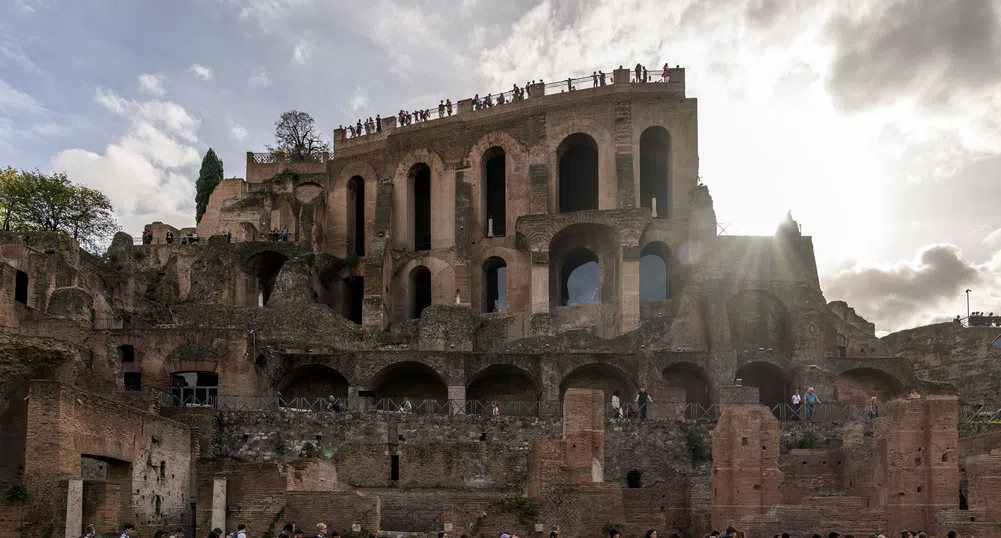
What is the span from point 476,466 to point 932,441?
13.5m

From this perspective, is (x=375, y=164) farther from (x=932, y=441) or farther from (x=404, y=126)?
(x=932, y=441)

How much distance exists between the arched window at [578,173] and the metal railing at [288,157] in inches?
665

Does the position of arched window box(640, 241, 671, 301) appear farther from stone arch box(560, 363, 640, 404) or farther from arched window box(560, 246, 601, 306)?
stone arch box(560, 363, 640, 404)

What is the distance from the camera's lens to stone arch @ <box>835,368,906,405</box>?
132 ft

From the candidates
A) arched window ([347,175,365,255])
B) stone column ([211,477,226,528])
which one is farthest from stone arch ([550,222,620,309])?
stone column ([211,477,226,528])

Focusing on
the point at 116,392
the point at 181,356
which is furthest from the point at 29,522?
the point at 181,356

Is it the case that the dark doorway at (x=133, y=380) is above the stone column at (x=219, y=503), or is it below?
above

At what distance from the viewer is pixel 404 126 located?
5556 centimetres

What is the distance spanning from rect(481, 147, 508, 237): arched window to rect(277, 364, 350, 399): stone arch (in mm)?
12800

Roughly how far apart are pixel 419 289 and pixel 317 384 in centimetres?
1181

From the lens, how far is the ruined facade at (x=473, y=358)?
87.6ft

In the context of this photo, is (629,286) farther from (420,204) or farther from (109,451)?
(109,451)

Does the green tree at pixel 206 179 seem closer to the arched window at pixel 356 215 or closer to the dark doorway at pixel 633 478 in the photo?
the arched window at pixel 356 215

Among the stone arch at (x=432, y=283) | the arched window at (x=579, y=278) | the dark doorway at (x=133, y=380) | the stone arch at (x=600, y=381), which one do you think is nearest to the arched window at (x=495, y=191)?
the stone arch at (x=432, y=283)
